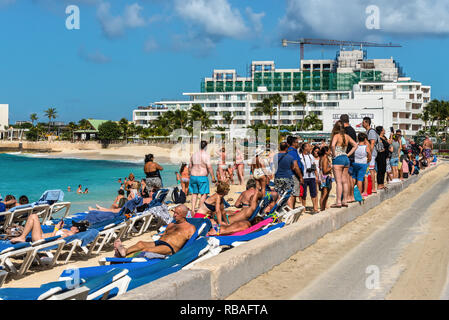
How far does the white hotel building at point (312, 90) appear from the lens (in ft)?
322

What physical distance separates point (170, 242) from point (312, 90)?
12433cm

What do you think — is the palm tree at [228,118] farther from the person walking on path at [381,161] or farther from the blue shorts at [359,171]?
the blue shorts at [359,171]

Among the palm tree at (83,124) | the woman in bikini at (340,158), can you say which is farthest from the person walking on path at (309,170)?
the palm tree at (83,124)

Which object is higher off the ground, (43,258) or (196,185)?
(196,185)

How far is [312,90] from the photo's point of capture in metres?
128

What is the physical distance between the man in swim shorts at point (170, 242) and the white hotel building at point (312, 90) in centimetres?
7107

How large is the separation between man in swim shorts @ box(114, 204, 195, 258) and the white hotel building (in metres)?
71.1

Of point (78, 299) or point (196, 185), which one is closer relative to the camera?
point (78, 299)

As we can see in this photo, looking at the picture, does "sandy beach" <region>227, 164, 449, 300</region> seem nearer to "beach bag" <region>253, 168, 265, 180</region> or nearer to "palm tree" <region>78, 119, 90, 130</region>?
"beach bag" <region>253, 168, 265, 180</region>

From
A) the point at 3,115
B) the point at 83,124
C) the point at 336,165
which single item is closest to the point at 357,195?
the point at 336,165

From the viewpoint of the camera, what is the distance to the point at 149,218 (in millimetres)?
10617
